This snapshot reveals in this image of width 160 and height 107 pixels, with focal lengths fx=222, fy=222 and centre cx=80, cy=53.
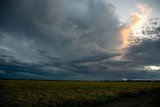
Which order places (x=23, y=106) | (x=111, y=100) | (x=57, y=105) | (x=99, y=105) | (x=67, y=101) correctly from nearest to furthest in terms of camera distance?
(x=23, y=106) → (x=57, y=105) → (x=67, y=101) → (x=99, y=105) → (x=111, y=100)

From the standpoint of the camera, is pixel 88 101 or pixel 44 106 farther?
pixel 88 101

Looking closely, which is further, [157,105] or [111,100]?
[111,100]

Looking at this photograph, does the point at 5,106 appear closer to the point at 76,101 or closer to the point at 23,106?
the point at 23,106

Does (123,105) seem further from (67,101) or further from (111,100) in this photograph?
(67,101)

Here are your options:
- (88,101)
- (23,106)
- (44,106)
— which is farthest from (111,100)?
(23,106)

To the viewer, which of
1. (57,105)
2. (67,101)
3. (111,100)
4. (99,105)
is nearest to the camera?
(57,105)

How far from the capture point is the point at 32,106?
21.4 m

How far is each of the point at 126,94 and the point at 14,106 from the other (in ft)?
79.3

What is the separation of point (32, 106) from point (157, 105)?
1532 cm

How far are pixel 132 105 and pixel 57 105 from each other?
10.1 meters

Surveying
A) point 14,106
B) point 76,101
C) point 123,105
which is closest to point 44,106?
point 14,106

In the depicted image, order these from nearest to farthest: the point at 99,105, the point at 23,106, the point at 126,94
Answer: the point at 23,106, the point at 99,105, the point at 126,94

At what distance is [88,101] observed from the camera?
26.5 m

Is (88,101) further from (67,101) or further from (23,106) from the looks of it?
(23,106)
